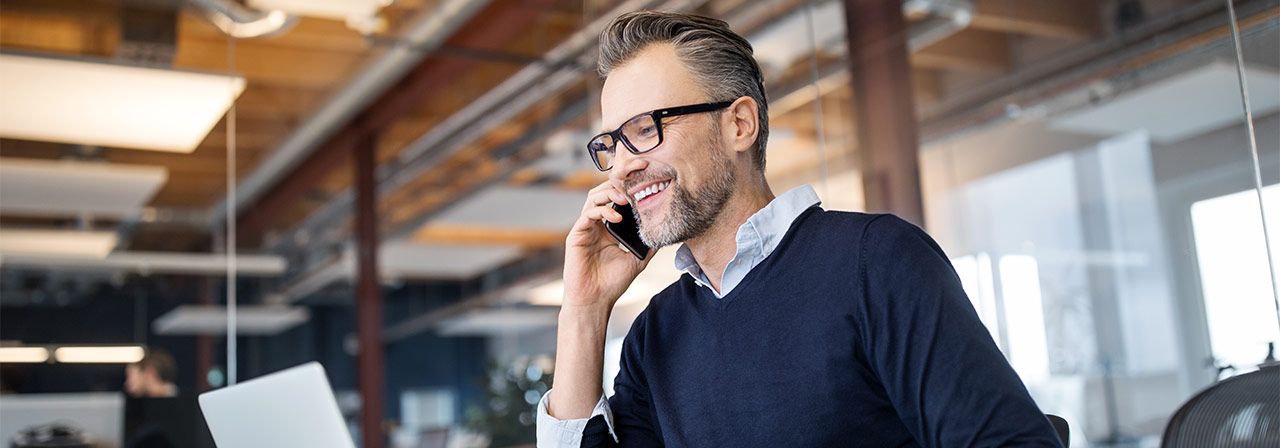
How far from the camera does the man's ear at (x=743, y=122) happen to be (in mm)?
1595

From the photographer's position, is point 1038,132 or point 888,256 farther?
point 1038,132

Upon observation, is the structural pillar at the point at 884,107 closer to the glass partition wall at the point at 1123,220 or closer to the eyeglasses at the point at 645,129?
the glass partition wall at the point at 1123,220

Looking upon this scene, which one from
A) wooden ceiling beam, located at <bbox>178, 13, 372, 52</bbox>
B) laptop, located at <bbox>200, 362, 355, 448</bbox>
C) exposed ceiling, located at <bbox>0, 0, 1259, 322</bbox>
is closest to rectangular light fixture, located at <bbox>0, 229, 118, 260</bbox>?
exposed ceiling, located at <bbox>0, 0, 1259, 322</bbox>

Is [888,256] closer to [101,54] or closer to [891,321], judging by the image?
[891,321]

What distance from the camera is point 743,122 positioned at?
1607 mm

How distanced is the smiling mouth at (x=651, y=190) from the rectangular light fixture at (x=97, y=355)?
3.37 metres

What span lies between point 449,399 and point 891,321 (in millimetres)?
4423

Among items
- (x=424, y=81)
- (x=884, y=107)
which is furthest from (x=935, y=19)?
(x=424, y=81)

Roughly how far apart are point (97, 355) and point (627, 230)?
10.8 feet

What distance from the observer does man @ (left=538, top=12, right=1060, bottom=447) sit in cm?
122

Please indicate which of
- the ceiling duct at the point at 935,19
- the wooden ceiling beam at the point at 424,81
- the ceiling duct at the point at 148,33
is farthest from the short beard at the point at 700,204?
the wooden ceiling beam at the point at 424,81

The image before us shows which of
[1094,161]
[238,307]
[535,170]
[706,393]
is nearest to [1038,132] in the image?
[1094,161]

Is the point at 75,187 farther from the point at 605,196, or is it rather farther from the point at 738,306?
the point at 738,306

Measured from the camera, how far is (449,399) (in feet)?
17.8
